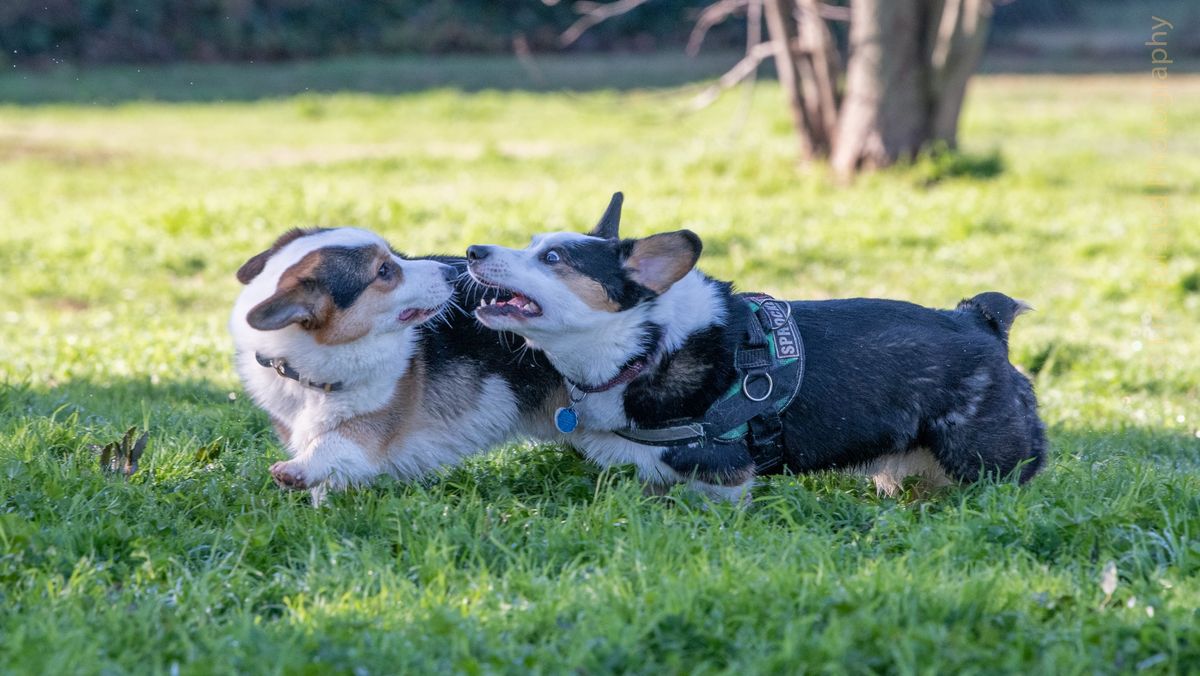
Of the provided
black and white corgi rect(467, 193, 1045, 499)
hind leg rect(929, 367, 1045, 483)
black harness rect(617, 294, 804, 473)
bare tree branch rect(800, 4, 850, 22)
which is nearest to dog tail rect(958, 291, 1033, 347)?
black and white corgi rect(467, 193, 1045, 499)

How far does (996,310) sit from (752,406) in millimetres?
1145

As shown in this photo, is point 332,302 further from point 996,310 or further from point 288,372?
point 996,310

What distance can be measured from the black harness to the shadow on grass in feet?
61.1

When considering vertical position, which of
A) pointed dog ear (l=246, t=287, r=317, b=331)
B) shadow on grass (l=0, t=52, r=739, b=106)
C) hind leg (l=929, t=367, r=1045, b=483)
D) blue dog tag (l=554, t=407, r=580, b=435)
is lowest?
shadow on grass (l=0, t=52, r=739, b=106)

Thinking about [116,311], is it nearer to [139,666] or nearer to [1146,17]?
[139,666]

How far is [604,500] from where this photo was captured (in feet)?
14.4

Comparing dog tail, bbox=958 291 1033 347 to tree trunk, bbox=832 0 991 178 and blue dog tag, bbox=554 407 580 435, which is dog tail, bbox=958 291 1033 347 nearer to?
blue dog tag, bbox=554 407 580 435

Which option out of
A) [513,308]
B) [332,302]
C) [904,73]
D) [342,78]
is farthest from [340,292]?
[342,78]

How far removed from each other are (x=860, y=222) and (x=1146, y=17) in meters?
26.9

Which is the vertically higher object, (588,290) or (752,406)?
(588,290)

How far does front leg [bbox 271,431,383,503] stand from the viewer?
14.0 ft

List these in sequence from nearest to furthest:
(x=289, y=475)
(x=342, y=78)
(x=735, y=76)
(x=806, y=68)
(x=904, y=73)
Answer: (x=289, y=475) < (x=904, y=73) < (x=735, y=76) < (x=806, y=68) < (x=342, y=78)

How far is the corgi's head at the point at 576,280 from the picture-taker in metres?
4.35

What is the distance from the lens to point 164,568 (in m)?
3.76
